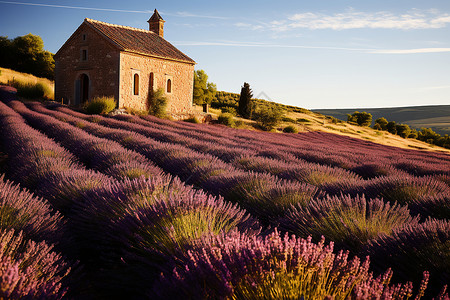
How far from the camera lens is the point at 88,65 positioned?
62.9 ft

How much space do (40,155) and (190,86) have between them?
65.5 ft

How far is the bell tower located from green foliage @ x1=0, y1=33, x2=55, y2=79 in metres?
21.6

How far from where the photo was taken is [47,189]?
2.43 meters

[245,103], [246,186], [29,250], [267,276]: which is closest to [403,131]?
[245,103]

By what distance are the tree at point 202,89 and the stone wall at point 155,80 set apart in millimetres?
20944

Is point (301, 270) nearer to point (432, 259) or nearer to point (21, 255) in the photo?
point (432, 259)

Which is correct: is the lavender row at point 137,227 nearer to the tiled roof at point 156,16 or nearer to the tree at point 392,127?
the tiled roof at point 156,16

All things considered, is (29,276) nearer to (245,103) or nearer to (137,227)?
(137,227)

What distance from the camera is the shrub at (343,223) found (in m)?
1.57

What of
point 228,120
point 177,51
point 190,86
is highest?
point 177,51

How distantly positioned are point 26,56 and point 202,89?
2357cm

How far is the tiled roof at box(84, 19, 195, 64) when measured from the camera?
59.8 feet

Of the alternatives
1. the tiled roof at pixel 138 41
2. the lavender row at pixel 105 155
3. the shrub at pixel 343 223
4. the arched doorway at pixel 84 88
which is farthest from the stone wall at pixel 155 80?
the shrub at pixel 343 223

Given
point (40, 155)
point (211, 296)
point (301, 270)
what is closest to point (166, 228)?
point (211, 296)
